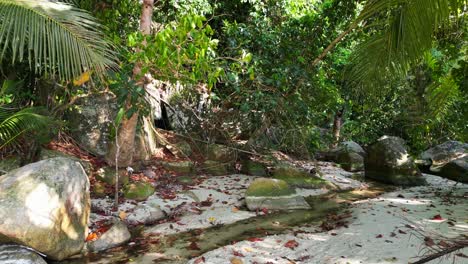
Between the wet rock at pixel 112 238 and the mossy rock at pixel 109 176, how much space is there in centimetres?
176

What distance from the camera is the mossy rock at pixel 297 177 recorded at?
764 centimetres

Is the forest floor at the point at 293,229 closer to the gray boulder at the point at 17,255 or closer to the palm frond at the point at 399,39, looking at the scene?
the gray boulder at the point at 17,255

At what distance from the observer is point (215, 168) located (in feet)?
26.3

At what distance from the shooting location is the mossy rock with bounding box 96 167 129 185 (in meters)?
6.27

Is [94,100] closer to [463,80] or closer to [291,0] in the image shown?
[291,0]

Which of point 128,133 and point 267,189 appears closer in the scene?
point 267,189

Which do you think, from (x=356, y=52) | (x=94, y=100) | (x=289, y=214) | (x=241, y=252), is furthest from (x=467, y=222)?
(x=94, y=100)

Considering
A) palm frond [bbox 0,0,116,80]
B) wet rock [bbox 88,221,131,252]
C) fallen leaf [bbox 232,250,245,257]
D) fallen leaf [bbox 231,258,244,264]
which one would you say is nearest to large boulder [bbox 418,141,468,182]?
fallen leaf [bbox 232,250,245,257]

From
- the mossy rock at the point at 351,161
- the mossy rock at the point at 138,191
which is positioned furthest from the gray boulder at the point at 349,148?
the mossy rock at the point at 138,191

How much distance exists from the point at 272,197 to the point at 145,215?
207 centimetres

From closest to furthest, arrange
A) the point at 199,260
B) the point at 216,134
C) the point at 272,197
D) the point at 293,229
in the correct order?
the point at 199,260 < the point at 293,229 < the point at 272,197 < the point at 216,134

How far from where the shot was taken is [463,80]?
4297 mm

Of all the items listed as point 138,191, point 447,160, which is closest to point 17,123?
point 138,191

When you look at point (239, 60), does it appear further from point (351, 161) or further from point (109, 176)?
point (351, 161)
